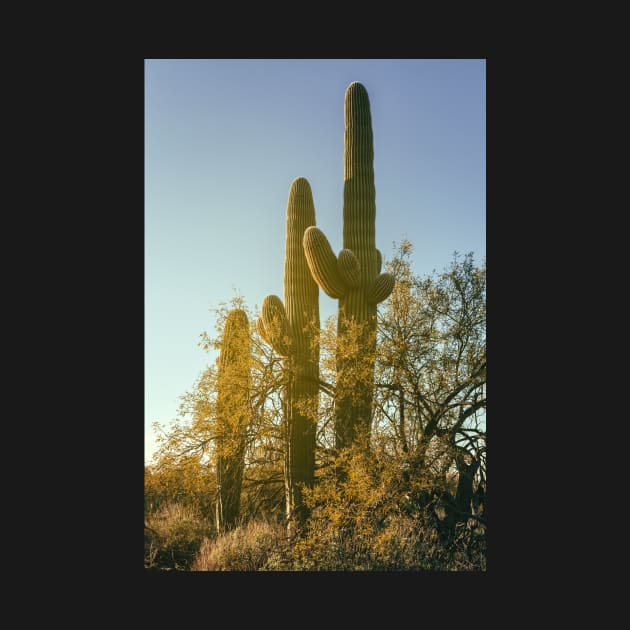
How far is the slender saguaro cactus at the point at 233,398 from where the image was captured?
948cm

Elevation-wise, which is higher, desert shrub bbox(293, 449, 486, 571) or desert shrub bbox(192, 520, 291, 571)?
desert shrub bbox(293, 449, 486, 571)

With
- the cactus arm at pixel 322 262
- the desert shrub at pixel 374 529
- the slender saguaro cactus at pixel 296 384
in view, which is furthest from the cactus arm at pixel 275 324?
the desert shrub at pixel 374 529

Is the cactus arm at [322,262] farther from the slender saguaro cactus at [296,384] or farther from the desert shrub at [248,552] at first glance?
the desert shrub at [248,552]

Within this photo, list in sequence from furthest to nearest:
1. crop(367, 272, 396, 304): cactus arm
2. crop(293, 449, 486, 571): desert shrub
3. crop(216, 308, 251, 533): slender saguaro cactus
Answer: crop(367, 272, 396, 304): cactus arm, crop(216, 308, 251, 533): slender saguaro cactus, crop(293, 449, 486, 571): desert shrub

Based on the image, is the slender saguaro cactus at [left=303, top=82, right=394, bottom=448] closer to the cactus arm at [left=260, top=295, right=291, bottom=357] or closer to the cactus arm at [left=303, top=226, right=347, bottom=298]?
the cactus arm at [left=303, top=226, right=347, bottom=298]

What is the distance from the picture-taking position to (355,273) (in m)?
9.85

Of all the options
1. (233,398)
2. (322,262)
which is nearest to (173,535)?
(233,398)

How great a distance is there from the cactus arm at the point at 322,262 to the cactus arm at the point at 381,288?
37 cm

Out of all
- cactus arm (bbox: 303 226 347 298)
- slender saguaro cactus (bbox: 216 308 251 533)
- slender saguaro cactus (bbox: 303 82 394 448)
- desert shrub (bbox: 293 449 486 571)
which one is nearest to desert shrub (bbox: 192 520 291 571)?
desert shrub (bbox: 293 449 486 571)

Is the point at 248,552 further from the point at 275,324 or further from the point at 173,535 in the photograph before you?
the point at 275,324

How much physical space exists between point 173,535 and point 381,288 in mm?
4541

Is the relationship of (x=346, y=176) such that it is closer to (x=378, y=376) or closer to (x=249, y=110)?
(x=249, y=110)

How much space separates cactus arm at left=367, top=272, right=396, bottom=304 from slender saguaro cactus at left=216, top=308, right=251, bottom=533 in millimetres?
1752

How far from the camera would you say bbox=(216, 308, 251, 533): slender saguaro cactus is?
373 inches
